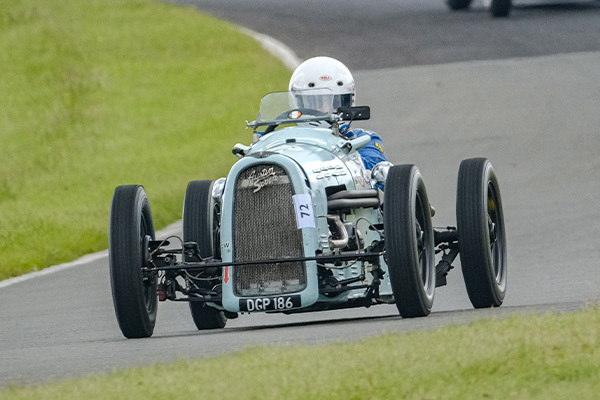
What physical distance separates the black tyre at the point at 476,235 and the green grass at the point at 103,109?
7.47 m

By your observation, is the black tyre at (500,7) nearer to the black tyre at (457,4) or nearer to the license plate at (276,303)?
the black tyre at (457,4)

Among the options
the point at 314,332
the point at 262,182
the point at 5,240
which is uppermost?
the point at 262,182

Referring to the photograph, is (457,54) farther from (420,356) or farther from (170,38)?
(420,356)

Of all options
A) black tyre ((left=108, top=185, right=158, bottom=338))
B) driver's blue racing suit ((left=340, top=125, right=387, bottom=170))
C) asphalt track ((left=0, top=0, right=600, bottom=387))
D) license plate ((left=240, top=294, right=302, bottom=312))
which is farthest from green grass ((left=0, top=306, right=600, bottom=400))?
driver's blue racing suit ((left=340, top=125, right=387, bottom=170))

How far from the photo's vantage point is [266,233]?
31.2ft

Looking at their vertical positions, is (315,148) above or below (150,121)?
above

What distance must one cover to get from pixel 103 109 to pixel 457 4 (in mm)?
11512

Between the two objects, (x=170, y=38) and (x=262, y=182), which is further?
(x=170, y=38)

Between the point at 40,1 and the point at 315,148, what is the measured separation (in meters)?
30.3

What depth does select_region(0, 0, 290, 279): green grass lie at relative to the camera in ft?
66.4

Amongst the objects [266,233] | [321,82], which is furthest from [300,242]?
[321,82]

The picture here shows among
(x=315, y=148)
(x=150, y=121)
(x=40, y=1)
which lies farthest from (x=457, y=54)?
(x=315, y=148)

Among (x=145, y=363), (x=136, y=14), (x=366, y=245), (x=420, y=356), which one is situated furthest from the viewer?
(x=136, y=14)

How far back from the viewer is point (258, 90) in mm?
28594
